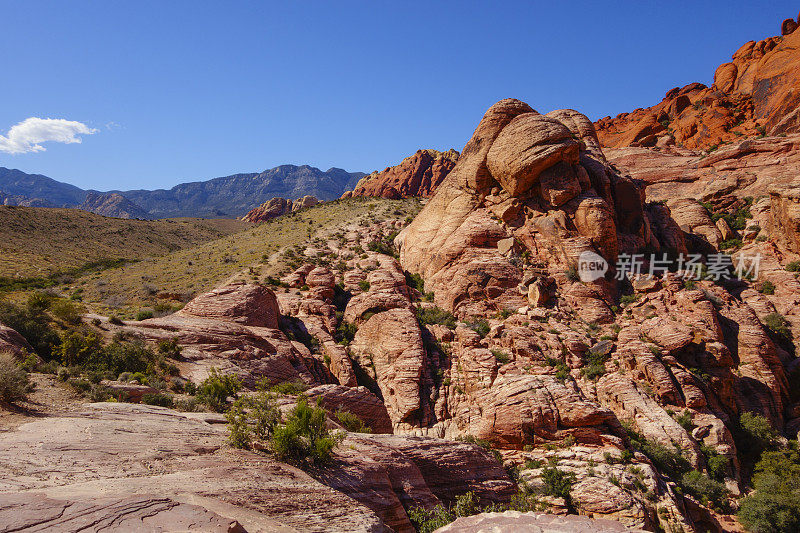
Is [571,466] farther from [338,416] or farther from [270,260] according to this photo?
[270,260]

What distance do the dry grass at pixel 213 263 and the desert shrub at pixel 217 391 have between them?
43.3 feet

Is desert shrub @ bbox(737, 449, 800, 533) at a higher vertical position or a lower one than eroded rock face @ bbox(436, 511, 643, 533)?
lower

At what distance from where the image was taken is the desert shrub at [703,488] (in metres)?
16.5

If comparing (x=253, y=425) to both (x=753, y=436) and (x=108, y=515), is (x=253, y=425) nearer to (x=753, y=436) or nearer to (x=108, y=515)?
(x=108, y=515)

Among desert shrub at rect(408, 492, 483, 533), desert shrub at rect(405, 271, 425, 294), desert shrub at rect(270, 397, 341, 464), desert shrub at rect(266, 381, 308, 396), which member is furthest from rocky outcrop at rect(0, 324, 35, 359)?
desert shrub at rect(405, 271, 425, 294)

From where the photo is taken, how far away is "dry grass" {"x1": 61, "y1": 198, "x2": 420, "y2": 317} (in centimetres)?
3081

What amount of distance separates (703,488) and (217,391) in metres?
20.5

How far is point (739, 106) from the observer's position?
58031mm

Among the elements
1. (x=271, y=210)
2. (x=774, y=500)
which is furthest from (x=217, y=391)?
(x=271, y=210)

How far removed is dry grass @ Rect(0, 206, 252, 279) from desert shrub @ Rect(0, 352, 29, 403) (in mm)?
33095

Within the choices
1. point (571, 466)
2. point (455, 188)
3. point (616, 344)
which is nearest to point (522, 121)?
point (455, 188)

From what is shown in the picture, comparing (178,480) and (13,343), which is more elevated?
(13,343)

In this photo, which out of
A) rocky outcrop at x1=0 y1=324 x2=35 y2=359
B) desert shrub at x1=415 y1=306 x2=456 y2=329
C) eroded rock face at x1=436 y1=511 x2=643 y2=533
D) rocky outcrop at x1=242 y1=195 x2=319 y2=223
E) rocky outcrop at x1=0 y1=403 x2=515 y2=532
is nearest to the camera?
rocky outcrop at x1=0 y1=403 x2=515 y2=532

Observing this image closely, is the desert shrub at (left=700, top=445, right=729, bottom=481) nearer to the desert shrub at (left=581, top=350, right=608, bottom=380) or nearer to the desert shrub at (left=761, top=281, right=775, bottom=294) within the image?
the desert shrub at (left=581, top=350, right=608, bottom=380)
